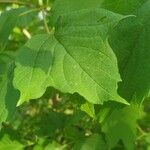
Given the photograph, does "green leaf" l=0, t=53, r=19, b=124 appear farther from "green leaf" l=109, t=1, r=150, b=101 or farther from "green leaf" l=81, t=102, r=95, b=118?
"green leaf" l=109, t=1, r=150, b=101

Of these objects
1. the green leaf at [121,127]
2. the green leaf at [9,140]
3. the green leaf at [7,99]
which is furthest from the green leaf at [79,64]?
the green leaf at [9,140]

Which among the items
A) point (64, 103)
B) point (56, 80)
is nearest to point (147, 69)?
point (56, 80)

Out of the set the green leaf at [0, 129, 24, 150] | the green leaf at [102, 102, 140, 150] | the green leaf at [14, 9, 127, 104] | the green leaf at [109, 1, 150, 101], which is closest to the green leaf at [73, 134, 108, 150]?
the green leaf at [102, 102, 140, 150]

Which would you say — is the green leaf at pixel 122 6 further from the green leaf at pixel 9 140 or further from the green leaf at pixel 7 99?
the green leaf at pixel 9 140

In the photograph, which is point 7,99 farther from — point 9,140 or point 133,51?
point 9,140

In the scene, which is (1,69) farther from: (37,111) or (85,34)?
(37,111)
